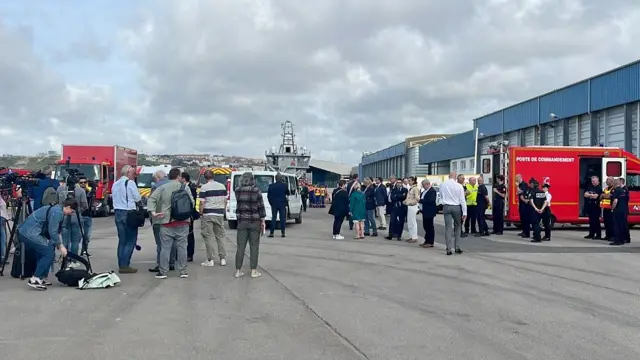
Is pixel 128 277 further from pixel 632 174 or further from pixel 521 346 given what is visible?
pixel 632 174

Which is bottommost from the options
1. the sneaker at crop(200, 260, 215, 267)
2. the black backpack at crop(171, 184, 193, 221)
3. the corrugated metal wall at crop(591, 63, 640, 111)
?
the sneaker at crop(200, 260, 215, 267)

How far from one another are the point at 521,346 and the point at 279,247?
370 inches

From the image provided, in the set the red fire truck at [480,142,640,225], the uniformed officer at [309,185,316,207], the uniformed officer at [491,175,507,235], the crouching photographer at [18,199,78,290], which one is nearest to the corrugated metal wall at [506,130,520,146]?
the uniformed officer at [309,185,316,207]

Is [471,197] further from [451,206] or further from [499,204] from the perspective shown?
[451,206]

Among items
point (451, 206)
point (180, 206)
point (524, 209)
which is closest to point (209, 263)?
point (180, 206)

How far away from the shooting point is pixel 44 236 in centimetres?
942

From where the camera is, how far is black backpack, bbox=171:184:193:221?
409 inches

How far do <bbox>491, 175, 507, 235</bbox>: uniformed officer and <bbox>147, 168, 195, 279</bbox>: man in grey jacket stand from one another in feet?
36.1

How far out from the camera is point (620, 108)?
30547 millimetres

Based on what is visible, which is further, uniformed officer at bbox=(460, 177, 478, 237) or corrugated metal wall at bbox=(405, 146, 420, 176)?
corrugated metal wall at bbox=(405, 146, 420, 176)

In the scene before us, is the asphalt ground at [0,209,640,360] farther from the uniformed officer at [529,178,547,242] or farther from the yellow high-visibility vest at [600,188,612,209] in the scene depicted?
the yellow high-visibility vest at [600,188,612,209]

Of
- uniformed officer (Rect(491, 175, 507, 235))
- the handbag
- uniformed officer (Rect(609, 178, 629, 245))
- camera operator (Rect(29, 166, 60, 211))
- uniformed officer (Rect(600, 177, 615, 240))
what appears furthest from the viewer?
uniformed officer (Rect(491, 175, 507, 235))

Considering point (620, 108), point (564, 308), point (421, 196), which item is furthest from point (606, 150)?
point (564, 308)

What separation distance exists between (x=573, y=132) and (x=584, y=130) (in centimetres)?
141
